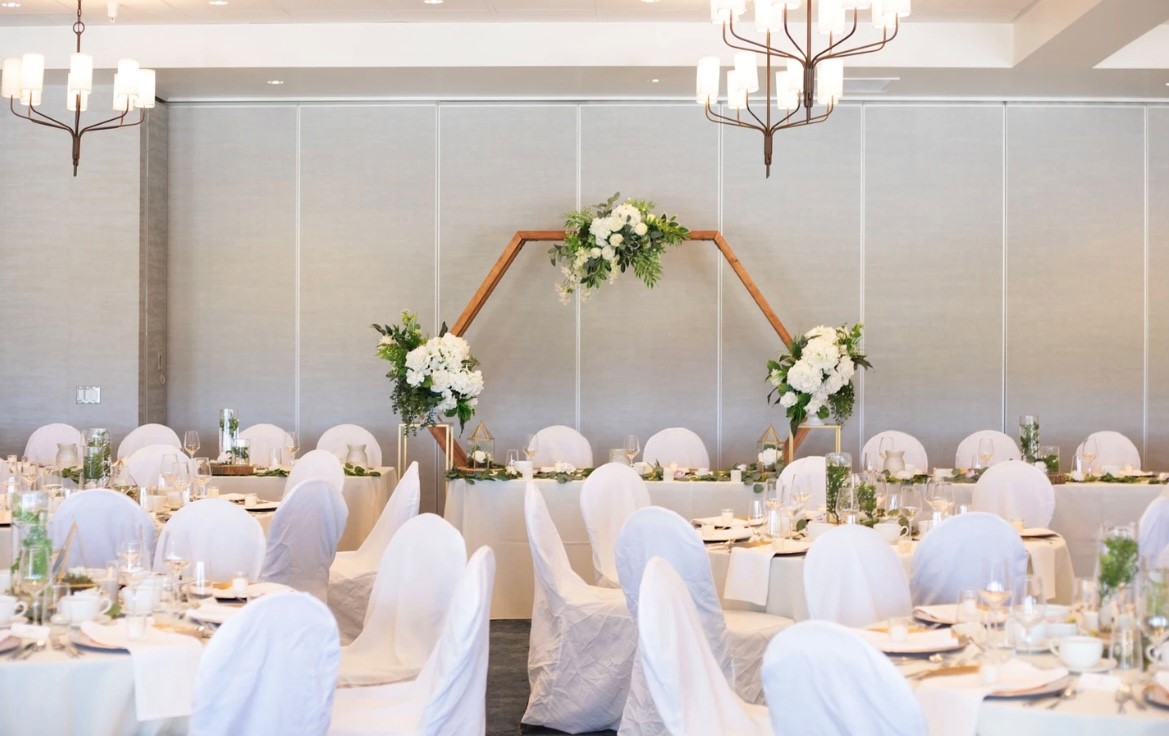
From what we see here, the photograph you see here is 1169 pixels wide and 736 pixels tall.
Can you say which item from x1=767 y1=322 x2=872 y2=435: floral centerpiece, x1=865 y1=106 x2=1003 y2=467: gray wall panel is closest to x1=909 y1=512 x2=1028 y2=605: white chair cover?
x1=767 y1=322 x2=872 y2=435: floral centerpiece

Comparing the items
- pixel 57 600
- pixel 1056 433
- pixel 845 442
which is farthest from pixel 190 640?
pixel 1056 433

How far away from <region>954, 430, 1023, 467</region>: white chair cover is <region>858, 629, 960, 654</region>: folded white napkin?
5.06 meters

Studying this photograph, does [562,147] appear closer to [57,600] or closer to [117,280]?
[117,280]

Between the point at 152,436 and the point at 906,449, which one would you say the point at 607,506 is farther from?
the point at 152,436

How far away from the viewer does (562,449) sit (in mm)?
8305

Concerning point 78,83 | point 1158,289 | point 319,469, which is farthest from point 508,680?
point 1158,289

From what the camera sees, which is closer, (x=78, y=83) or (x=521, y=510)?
(x=78, y=83)

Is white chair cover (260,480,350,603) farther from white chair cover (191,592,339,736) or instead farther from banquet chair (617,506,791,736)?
white chair cover (191,592,339,736)

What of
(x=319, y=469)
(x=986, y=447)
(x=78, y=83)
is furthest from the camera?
(x=986, y=447)

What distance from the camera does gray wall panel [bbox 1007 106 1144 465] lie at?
9.07m

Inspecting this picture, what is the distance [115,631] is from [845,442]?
6678 mm

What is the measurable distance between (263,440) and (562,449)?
2043 millimetres

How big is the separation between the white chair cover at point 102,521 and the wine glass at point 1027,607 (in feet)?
10.9

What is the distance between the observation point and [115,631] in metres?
3.27
